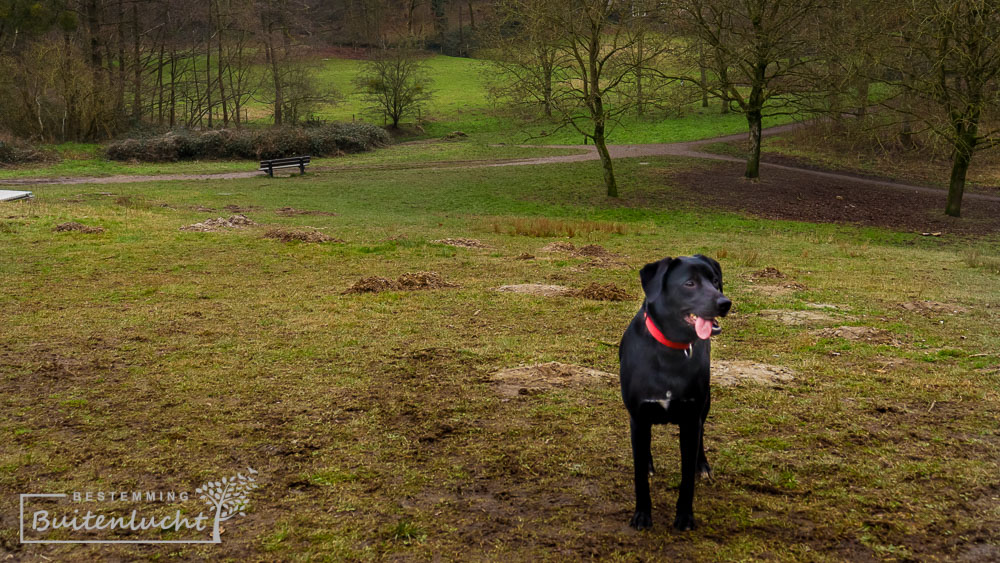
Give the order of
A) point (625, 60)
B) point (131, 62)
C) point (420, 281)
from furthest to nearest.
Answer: point (131, 62) → point (625, 60) → point (420, 281)

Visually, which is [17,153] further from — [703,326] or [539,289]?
[703,326]

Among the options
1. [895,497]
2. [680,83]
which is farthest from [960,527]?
[680,83]

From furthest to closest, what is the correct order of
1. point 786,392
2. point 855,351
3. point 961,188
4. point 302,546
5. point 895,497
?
1. point 961,188
2. point 855,351
3. point 786,392
4. point 895,497
5. point 302,546

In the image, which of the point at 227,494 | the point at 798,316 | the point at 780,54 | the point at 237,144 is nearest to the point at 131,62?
the point at 237,144

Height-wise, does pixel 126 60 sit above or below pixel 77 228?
above

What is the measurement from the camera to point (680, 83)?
3297cm

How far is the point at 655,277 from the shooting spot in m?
4.26

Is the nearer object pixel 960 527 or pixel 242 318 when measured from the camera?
pixel 960 527

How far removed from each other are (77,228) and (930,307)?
1754cm

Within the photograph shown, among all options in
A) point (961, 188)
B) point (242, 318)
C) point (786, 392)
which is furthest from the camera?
point (961, 188)

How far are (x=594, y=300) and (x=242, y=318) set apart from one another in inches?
206

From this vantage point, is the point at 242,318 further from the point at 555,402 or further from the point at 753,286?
the point at 753,286

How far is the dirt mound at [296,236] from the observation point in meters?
17.1

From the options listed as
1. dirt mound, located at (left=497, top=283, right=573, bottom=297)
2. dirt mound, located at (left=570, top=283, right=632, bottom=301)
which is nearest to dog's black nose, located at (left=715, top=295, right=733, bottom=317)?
dirt mound, located at (left=570, top=283, right=632, bottom=301)
